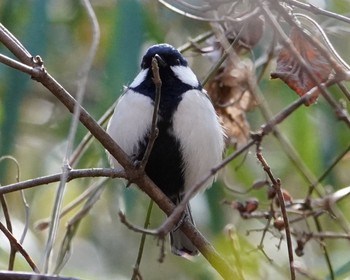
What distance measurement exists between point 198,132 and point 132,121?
0.17 meters

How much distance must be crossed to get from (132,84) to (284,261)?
1241mm

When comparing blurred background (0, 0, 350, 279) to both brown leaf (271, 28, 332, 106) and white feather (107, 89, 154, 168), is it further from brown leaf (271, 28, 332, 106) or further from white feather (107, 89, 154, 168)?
brown leaf (271, 28, 332, 106)

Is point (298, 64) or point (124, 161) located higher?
point (298, 64)

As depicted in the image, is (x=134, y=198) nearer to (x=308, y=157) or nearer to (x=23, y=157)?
(x=308, y=157)

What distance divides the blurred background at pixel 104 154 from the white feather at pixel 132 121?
0.15m

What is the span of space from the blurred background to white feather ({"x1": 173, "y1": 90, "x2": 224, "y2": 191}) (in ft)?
0.29

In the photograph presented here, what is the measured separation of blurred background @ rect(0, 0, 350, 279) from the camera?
270 cm

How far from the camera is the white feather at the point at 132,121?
2332 millimetres

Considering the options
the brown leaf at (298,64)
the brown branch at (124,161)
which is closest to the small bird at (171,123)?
the brown branch at (124,161)

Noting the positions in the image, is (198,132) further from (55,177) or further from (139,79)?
(55,177)

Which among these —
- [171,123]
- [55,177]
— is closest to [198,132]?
[171,123]

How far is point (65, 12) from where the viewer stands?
10.2ft

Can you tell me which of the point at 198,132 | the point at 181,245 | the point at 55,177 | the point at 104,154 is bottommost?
the point at 181,245

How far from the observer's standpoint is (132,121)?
2.34 metres
